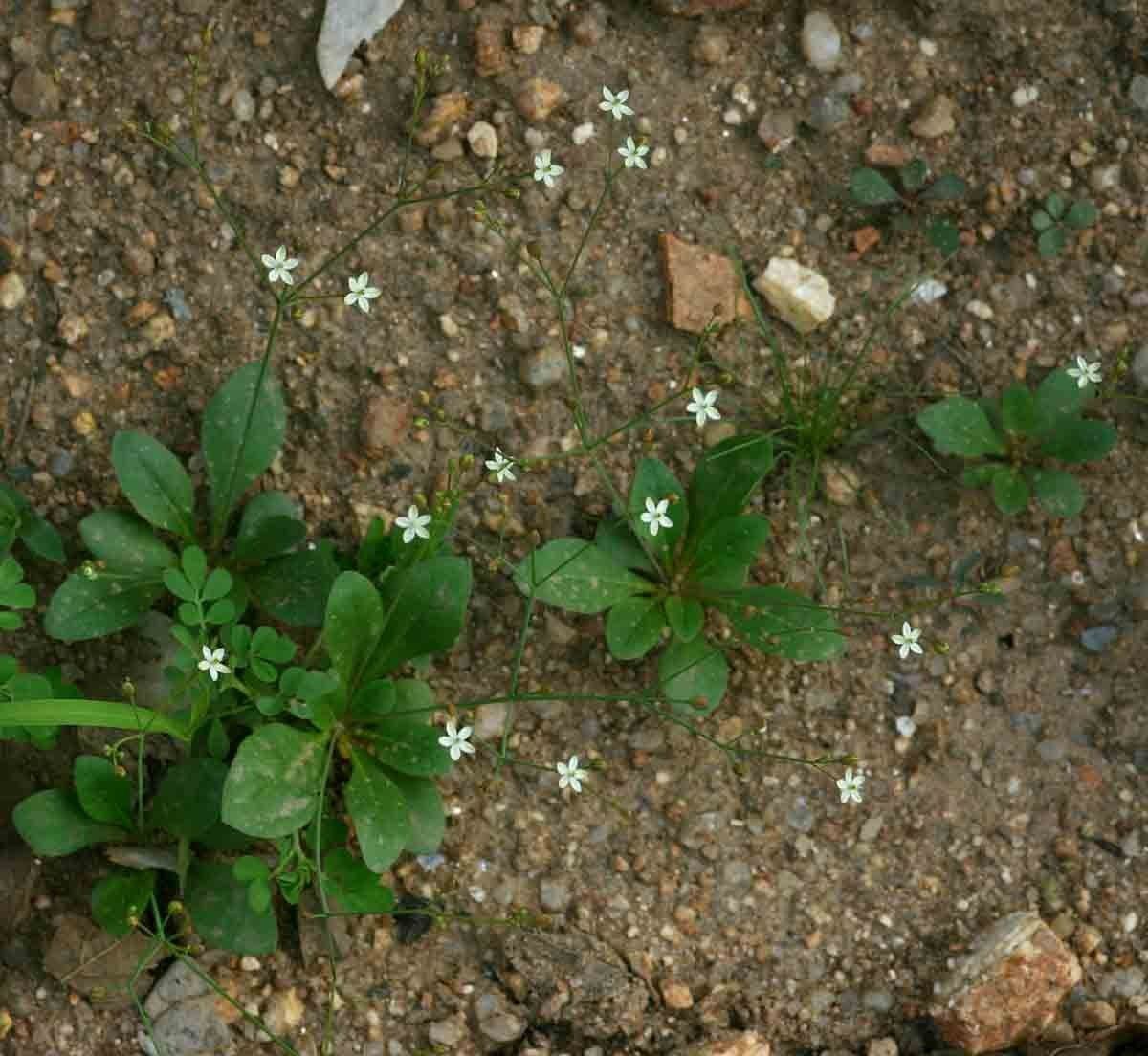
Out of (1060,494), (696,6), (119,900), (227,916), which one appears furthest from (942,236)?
(119,900)

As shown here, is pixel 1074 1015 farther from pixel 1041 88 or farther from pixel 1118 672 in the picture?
pixel 1041 88

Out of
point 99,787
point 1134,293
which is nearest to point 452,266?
point 99,787

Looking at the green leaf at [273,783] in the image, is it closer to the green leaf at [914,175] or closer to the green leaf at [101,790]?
the green leaf at [101,790]

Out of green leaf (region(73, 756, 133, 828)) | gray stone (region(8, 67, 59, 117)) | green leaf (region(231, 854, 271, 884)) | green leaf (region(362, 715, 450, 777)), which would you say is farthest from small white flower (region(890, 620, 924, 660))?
gray stone (region(8, 67, 59, 117))

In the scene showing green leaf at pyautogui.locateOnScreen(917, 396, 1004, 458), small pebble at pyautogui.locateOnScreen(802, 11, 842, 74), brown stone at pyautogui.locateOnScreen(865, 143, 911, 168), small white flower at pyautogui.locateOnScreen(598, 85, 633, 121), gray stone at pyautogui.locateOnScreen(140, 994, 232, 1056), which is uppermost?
small white flower at pyautogui.locateOnScreen(598, 85, 633, 121)

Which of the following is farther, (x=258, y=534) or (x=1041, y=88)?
(x=1041, y=88)

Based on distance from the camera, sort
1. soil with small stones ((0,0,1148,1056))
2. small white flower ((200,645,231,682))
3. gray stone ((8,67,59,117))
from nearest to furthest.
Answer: small white flower ((200,645,231,682)) < soil with small stones ((0,0,1148,1056)) < gray stone ((8,67,59,117))

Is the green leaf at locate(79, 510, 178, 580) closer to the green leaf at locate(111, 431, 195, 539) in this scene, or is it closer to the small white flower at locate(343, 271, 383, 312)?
the green leaf at locate(111, 431, 195, 539)

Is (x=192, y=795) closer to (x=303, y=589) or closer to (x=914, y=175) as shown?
(x=303, y=589)
